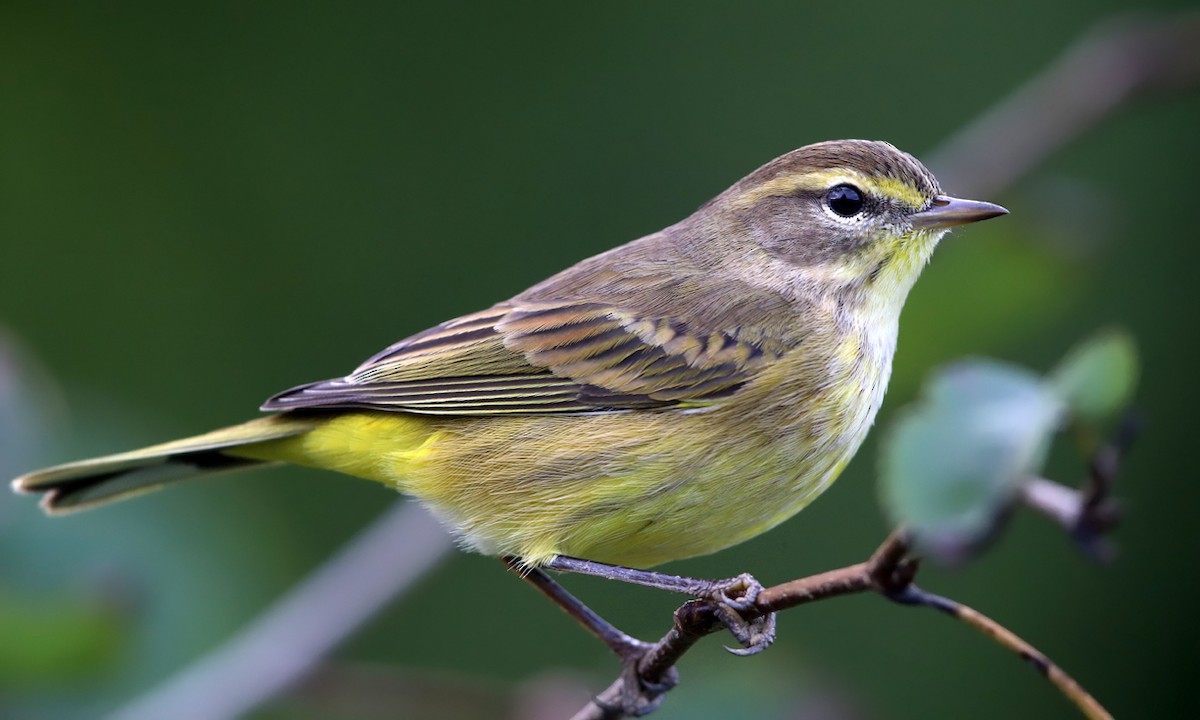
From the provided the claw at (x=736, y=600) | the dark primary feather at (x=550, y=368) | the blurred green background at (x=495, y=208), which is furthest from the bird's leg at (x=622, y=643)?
the blurred green background at (x=495, y=208)

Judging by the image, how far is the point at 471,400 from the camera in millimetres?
3625

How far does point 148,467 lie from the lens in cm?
390

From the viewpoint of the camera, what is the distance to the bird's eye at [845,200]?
3705 millimetres

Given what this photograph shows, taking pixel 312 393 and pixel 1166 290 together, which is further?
pixel 1166 290

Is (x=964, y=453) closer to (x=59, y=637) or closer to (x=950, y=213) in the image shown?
(x=950, y=213)

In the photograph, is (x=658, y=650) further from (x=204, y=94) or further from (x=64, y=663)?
(x=204, y=94)

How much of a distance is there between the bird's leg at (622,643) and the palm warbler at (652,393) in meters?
0.27

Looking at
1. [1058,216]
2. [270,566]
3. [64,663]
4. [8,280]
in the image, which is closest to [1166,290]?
[1058,216]

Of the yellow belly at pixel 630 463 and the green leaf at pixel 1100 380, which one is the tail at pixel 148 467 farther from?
the green leaf at pixel 1100 380

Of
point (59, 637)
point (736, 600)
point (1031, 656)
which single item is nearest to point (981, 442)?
point (1031, 656)

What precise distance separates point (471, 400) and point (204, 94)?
4.16 m

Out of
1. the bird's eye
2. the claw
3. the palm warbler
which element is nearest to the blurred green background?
the palm warbler

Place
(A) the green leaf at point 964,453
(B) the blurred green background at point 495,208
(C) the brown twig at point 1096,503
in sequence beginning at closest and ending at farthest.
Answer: (A) the green leaf at point 964,453 → (C) the brown twig at point 1096,503 → (B) the blurred green background at point 495,208

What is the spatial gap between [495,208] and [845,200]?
11.2 feet
